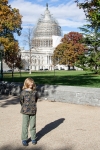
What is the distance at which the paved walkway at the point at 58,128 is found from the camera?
20.2ft

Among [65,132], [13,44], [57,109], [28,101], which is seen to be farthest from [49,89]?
[13,44]

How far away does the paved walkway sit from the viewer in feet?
20.2

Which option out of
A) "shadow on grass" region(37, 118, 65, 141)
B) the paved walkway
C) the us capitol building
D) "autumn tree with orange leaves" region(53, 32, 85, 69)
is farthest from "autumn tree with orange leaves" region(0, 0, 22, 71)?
the us capitol building

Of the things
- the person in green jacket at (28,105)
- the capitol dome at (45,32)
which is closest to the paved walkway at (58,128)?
the person in green jacket at (28,105)

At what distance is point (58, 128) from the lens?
25.2 feet

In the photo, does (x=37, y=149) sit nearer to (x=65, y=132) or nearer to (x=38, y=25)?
(x=65, y=132)

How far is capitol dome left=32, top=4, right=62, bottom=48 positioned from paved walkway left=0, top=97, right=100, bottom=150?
131698mm

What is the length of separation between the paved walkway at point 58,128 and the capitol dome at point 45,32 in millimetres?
131698

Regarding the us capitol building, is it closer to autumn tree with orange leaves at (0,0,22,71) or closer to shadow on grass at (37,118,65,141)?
autumn tree with orange leaves at (0,0,22,71)

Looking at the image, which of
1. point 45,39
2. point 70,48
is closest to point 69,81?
point 70,48

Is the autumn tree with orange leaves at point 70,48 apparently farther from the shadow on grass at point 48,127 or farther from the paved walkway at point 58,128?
the shadow on grass at point 48,127

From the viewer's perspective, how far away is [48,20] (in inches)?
5896

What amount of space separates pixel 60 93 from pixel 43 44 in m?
134

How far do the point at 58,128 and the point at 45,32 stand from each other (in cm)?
13839
